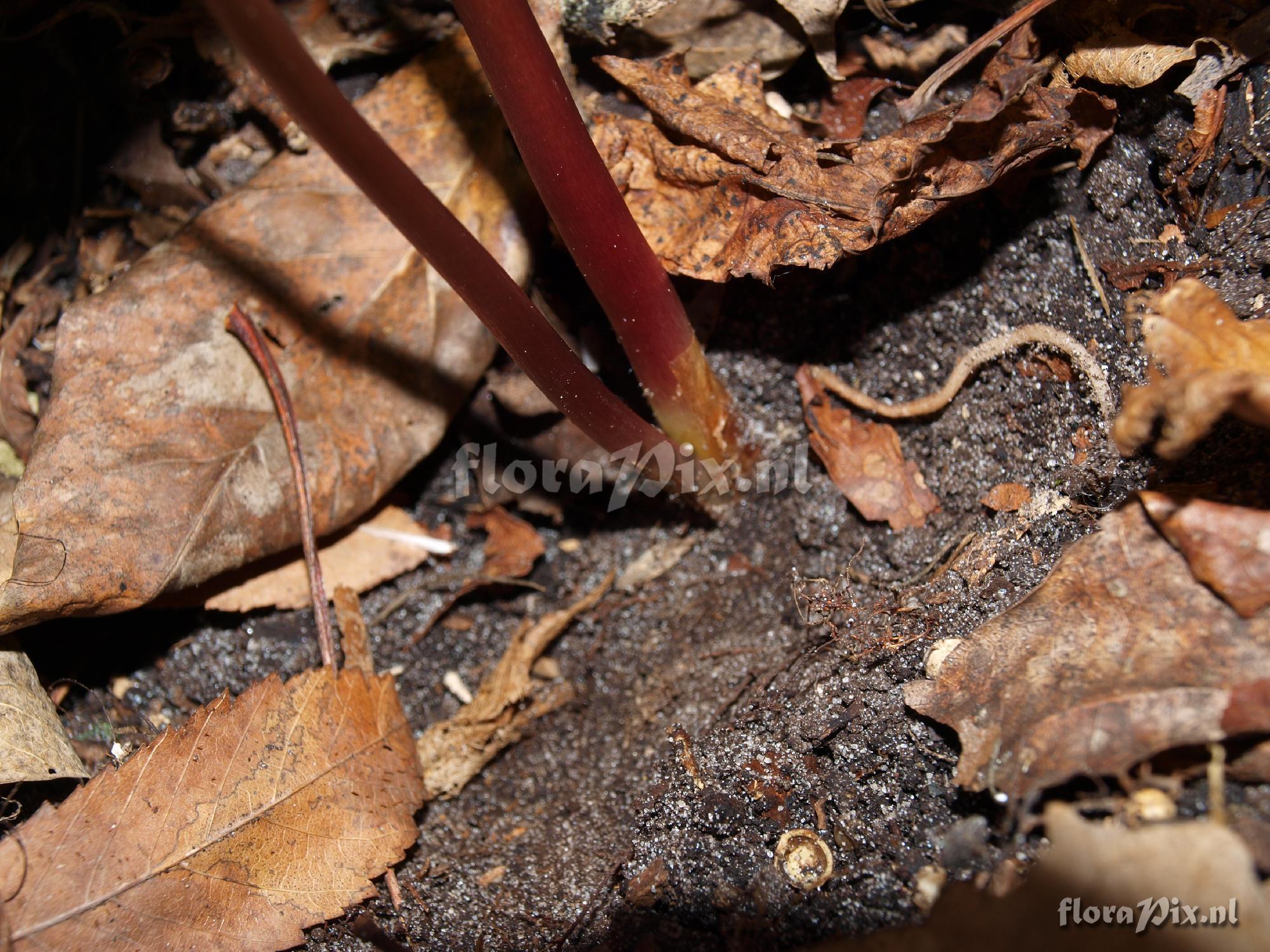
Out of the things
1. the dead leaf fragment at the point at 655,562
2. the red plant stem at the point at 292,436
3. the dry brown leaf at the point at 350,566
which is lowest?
the dead leaf fragment at the point at 655,562

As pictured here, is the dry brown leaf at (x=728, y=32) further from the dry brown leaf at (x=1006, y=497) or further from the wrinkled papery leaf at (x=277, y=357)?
the dry brown leaf at (x=1006, y=497)

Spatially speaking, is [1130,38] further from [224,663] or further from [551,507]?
[224,663]

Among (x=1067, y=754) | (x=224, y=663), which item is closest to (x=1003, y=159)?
(x=1067, y=754)

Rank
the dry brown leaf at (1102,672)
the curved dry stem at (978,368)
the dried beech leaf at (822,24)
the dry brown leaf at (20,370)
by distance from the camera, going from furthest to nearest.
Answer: the dry brown leaf at (20,370), the dried beech leaf at (822,24), the curved dry stem at (978,368), the dry brown leaf at (1102,672)

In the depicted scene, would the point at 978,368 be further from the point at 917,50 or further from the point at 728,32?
the point at 728,32

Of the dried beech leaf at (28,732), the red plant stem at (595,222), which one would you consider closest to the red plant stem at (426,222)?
the red plant stem at (595,222)

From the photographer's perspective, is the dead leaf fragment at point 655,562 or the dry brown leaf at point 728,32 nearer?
the dry brown leaf at point 728,32

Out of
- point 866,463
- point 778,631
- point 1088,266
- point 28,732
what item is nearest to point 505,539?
point 778,631
